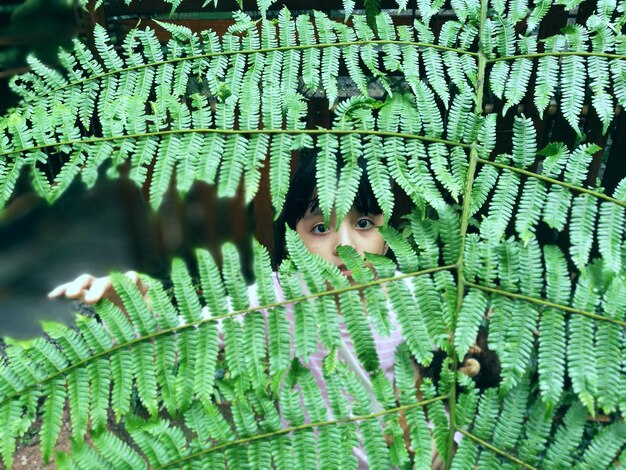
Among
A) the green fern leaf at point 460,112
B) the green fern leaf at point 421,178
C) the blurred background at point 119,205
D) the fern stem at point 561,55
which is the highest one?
the fern stem at point 561,55

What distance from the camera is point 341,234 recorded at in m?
1.55

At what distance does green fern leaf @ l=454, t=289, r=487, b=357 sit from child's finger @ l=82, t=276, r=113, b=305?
825 mm

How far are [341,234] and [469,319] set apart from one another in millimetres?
640

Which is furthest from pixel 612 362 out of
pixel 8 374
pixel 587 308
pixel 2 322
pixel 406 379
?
pixel 2 322

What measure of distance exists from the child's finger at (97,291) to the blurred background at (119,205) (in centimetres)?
115

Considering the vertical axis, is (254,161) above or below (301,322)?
above

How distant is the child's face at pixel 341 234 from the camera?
156 cm

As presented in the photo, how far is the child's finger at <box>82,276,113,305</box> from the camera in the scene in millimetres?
1255

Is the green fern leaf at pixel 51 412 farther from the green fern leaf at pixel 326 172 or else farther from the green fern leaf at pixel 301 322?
the green fern leaf at pixel 326 172

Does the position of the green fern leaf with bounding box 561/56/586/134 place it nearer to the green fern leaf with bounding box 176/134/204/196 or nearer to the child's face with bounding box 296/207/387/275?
the child's face with bounding box 296/207/387/275

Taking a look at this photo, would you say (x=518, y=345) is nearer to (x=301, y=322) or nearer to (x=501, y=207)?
(x=501, y=207)

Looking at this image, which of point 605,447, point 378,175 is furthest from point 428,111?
point 605,447

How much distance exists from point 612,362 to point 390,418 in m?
0.39

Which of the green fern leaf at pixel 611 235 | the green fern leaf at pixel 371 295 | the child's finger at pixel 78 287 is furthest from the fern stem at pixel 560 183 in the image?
the child's finger at pixel 78 287
